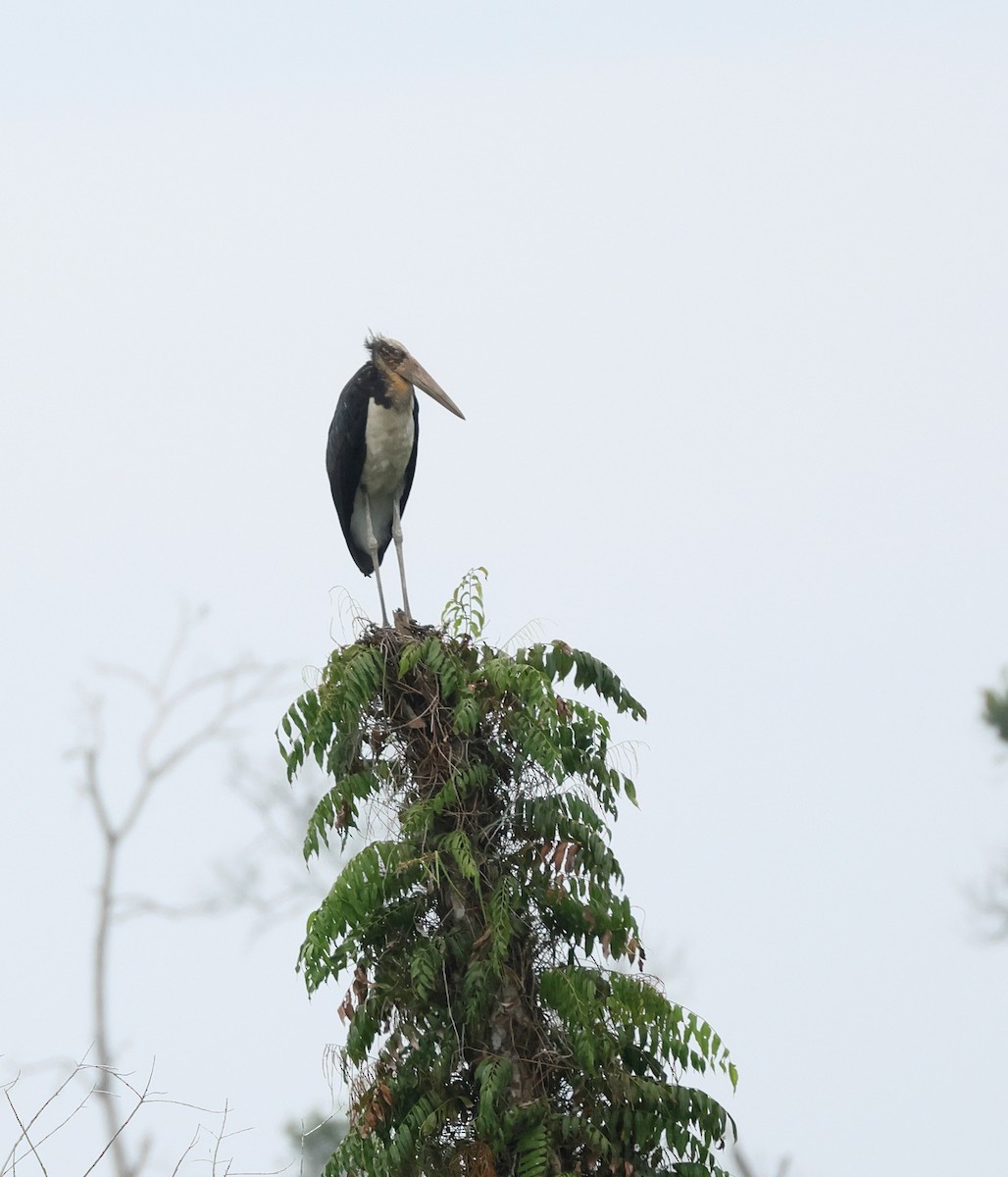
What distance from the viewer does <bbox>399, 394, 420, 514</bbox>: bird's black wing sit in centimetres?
983

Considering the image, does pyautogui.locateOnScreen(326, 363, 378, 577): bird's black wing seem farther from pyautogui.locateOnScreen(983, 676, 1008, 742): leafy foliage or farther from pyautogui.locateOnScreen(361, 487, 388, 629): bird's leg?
pyautogui.locateOnScreen(983, 676, 1008, 742): leafy foliage

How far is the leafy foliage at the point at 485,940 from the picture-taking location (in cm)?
622

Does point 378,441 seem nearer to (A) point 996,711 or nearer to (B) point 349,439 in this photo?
(B) point 349,439

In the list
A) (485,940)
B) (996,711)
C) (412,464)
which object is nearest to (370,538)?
(412,464)

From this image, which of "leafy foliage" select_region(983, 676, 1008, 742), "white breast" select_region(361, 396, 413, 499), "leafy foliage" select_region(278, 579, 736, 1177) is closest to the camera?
"leafy foliage" select_region(278, 579, 736, 1177)

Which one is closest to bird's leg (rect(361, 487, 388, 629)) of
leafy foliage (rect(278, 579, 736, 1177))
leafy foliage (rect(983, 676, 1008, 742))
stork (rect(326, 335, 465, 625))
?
stork (rect(326, 335, 465, 625))

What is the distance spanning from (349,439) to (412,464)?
0.49m

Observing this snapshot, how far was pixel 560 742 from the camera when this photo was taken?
22.1 feet

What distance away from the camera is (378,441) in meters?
9.56

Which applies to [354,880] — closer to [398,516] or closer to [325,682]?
[325,682]

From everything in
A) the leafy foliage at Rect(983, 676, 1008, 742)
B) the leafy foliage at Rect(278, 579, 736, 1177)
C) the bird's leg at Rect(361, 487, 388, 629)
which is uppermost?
the leafy foliage at Rect(983, 676, 1008, 742)

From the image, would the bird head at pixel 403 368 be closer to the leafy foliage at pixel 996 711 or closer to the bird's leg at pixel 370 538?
the bird's leg at pixel 370 538

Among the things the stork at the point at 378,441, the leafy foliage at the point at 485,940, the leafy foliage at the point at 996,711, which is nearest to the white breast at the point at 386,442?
the stork at the point at 378,441

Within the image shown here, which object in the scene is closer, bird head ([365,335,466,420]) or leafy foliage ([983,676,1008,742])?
bird head ([365,335,466,420])
